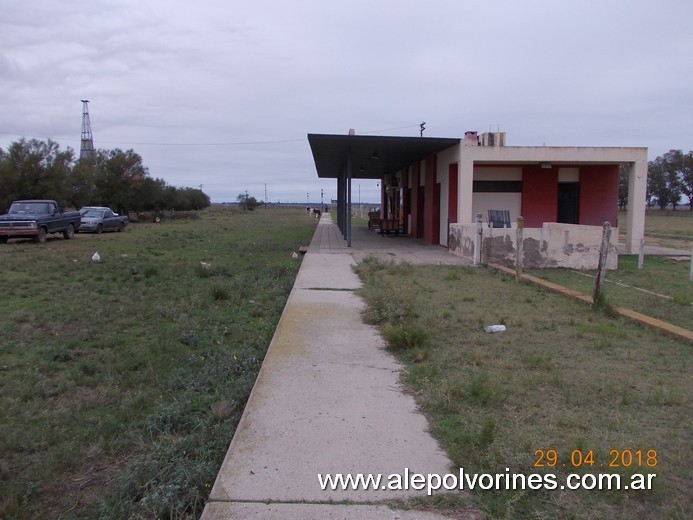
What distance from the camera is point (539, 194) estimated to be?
23.6m

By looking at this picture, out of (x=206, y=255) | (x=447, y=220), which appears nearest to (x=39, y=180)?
(x=206, y=255)

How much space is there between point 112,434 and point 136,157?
48.8 meters

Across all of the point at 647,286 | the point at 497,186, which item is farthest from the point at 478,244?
the point at 497,186

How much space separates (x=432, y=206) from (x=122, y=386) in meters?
19.6

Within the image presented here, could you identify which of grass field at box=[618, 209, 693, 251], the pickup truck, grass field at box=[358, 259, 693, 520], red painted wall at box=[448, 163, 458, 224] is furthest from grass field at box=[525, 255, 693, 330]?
the pickup truck

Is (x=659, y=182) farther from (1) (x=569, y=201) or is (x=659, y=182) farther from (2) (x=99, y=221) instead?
(2) (x=99, y=221)

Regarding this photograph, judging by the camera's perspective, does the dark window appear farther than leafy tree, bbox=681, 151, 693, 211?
No

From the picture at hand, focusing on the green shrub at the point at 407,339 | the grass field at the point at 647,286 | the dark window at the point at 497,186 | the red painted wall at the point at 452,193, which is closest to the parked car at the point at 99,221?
the red painted wall at the point at 452,193

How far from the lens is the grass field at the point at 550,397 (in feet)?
12.0

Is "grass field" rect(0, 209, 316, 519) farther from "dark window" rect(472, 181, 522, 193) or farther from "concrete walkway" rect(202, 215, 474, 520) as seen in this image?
"dark window" rect(472, 181, 522, 193)

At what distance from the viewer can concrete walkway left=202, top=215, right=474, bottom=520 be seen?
359cm

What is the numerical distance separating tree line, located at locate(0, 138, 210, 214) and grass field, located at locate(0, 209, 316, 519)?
78.6 ft

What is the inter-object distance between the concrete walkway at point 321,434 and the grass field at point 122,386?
261mm

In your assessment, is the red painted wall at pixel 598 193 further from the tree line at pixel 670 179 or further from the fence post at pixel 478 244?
the tree line at pixel 670 179
